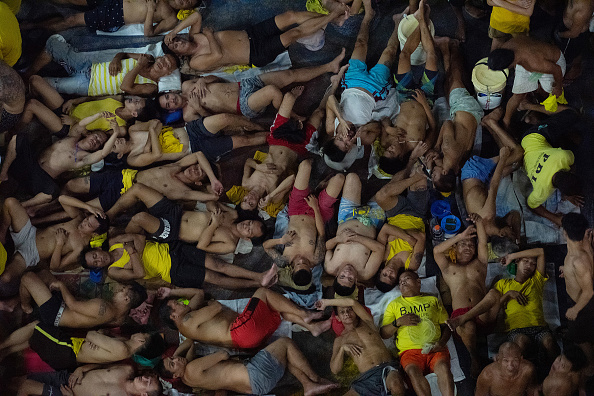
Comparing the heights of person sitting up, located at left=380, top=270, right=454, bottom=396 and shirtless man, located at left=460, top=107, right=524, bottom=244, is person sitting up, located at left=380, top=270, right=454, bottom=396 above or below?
below

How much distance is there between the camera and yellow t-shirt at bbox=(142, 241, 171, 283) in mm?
5957

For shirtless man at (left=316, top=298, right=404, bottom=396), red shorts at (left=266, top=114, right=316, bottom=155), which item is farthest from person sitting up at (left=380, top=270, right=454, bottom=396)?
red shorts at (left=266, top=114, right=316, bottom=155)

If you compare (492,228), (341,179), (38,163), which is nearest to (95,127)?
(38,163)

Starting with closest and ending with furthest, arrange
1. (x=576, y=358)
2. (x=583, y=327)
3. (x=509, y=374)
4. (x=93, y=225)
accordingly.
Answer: (x=576, y=358) < (x=509, y=374) < (x=583, y=327) < (x=93, y=225)

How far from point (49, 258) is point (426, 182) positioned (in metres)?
3.79

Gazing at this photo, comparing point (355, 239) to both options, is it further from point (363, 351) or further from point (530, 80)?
point (530, 80)

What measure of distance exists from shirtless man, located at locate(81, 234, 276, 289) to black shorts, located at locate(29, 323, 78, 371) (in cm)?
70

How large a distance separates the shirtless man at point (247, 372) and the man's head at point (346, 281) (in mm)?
Answer: 709

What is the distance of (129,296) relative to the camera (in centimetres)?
576

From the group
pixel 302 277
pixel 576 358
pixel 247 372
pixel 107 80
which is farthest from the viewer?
pixel 107 80

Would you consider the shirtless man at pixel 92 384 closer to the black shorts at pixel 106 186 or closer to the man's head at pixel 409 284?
the black shorts at pixel 106 186

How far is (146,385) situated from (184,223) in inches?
61.6

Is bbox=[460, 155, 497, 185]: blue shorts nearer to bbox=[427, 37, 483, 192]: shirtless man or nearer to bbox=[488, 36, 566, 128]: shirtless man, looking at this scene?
bbox=[427, 37, 483, 192]: shirtless man

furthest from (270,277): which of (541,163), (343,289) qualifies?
(541,163)
